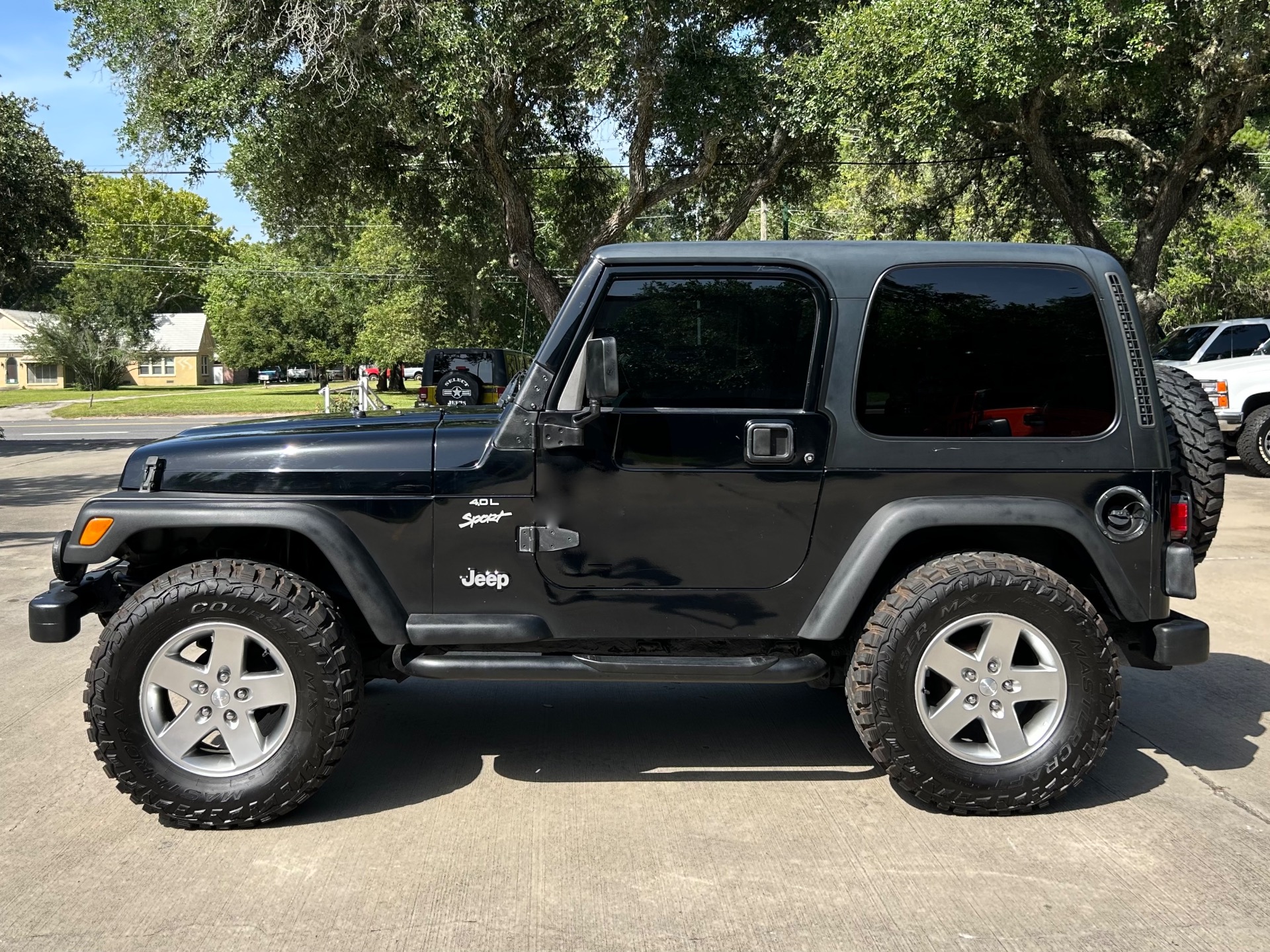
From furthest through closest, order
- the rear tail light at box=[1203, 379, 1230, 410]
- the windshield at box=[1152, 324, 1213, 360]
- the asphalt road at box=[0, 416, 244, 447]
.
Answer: the asphalt road at box=[0, 416, 244, 447] < the windshield at box=[1152, 324, 1213, 360] < the rear tail light at box=[1203, 379, 1230, 410]

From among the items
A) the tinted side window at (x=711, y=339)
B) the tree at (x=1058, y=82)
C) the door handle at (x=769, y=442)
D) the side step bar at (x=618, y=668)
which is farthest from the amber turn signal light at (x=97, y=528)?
the tree at (x=1058, y=82)

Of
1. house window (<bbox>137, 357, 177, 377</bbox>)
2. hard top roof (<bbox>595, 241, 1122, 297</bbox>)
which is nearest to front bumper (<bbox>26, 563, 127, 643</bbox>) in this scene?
hard top roof (<bbox>595, 241, 1122, 297</bbox>)

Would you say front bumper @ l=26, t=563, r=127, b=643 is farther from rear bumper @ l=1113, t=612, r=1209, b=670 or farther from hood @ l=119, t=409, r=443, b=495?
rear bumper @ l=1113, t=612, r=1209, b=670

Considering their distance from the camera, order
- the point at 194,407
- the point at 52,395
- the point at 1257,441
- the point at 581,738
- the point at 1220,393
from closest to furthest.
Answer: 1. the point at 581,738
2. the point at 1220,393
3. the point at 1257,441
4. the point at 194,407
5. the point at 52,395

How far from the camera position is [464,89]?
623 inches

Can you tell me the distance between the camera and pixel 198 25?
643 inches

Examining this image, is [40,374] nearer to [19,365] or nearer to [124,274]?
[19,365]

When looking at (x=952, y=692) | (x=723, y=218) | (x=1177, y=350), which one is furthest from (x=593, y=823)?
(x=723, y=218)

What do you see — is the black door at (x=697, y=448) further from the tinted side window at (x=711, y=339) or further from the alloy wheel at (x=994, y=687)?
the alloy wheel at (x=994, y=687)

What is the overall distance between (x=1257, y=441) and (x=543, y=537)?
12710 mm

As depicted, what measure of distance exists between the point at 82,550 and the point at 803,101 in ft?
49.5

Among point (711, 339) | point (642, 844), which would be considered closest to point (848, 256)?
point (711, 339)

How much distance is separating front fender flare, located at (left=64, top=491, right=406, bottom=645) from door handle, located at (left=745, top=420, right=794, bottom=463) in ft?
4.31

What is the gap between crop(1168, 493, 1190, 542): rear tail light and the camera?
154 inches
